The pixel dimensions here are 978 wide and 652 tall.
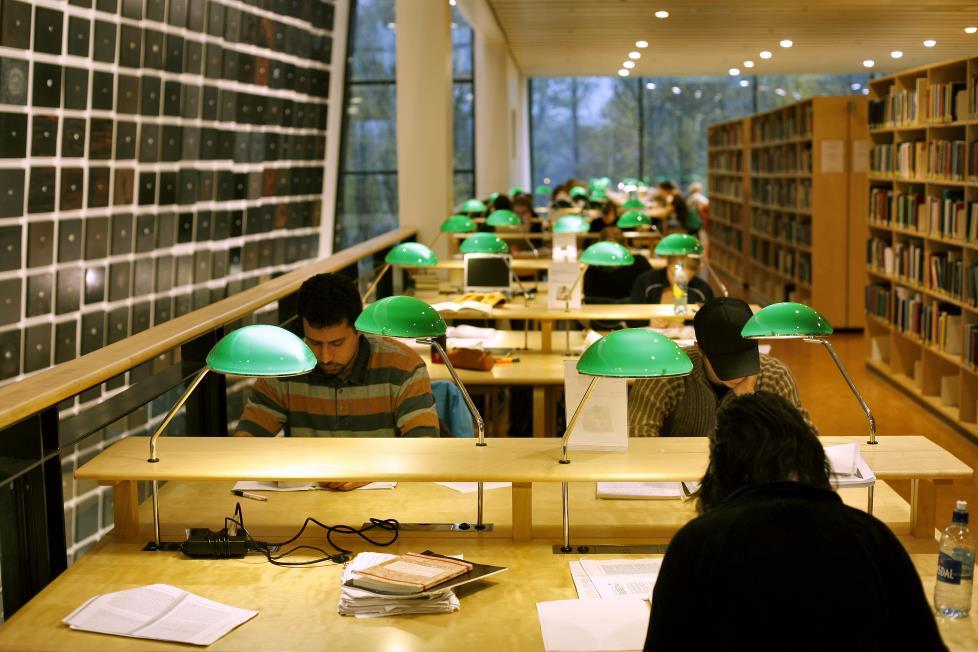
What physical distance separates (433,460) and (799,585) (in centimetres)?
145

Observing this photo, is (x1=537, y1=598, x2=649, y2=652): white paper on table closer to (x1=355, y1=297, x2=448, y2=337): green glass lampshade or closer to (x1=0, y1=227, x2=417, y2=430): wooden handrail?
(x1=355, y1=297, x2=448, y2=337): green glass lampshade

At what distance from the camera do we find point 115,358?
3.10 meters

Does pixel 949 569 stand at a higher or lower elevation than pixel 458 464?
lower

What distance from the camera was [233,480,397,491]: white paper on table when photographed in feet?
10.9

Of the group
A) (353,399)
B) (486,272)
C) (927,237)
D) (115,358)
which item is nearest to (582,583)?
(353,399)

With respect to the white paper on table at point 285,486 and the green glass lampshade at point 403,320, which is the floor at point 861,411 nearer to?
the white paper on table at point 285,486

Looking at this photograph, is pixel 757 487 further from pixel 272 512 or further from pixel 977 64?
pixel 977 64

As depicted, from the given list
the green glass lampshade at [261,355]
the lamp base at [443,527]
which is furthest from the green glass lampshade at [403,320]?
the lamp base at [443,527]

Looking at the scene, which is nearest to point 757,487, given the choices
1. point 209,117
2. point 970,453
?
point 970,453

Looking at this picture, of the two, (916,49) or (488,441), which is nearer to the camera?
(488,441)

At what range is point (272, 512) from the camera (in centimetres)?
313

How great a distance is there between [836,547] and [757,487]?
15cm

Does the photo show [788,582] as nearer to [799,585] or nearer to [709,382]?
[799,585]

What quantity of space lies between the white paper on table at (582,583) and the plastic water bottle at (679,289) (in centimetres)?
359
